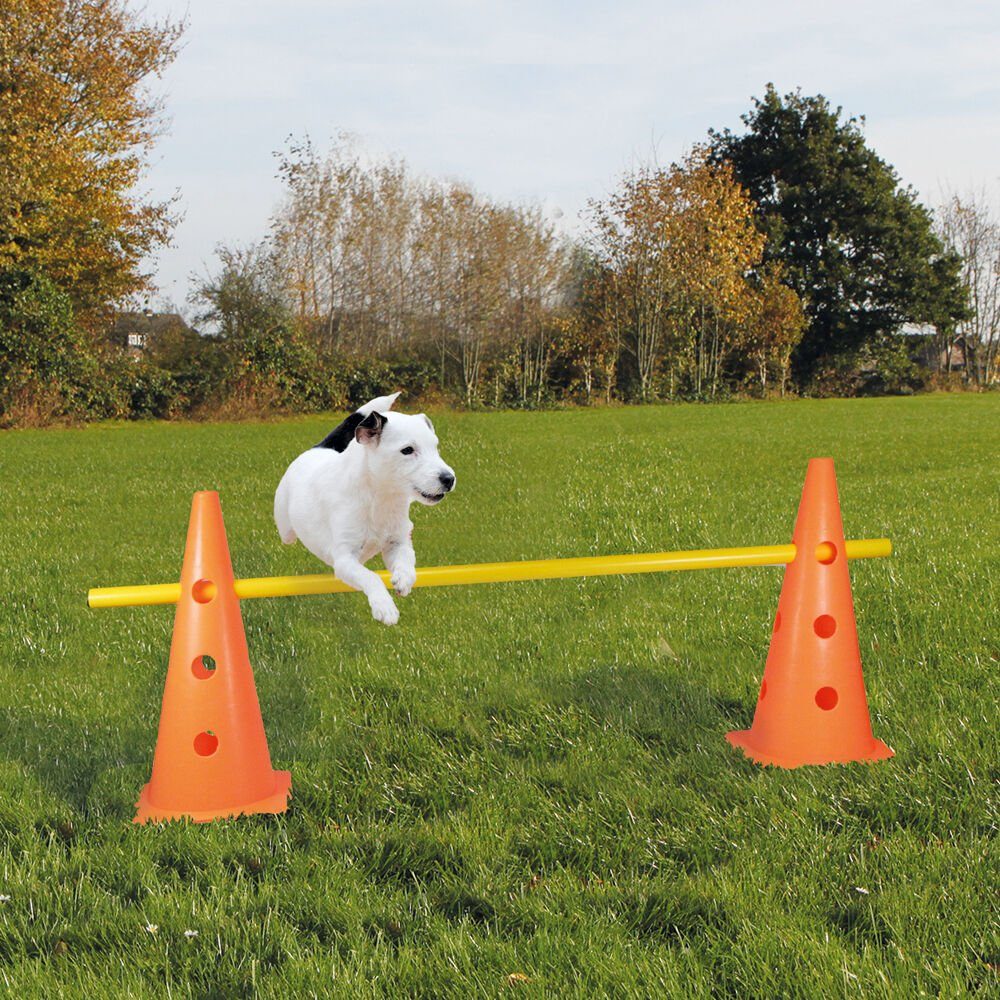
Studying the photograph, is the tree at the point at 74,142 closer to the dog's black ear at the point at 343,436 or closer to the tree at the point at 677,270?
the tree at the point at 677,270

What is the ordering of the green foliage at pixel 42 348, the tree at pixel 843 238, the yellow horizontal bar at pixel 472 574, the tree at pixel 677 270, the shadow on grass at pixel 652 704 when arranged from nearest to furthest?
the yellow horizontal bar at pixel 472 574, the shadow on grass at pixel 652 704, the green foliage at pixel 42 348, the tree at pixel 677 270, the tree at pixel 843 238

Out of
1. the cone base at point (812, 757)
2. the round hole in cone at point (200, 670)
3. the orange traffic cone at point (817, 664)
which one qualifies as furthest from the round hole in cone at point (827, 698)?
the round hole in cone at point (200, 670)

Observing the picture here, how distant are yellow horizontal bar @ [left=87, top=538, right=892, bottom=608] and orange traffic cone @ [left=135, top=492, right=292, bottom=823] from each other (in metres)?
0.09

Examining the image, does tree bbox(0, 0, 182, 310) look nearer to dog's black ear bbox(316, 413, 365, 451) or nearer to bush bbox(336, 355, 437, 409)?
bush bbox(336, 355, 437, 409)

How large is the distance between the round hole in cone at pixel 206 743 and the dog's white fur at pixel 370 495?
1224 millimetres

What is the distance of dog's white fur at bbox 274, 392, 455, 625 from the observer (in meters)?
2.55

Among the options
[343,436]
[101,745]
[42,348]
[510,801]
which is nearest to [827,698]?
[510,801]

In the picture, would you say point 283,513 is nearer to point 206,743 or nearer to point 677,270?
point 206,743

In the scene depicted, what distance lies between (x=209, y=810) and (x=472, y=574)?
140cm

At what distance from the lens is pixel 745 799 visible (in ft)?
12.6

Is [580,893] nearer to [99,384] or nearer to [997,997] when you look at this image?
[997,997]

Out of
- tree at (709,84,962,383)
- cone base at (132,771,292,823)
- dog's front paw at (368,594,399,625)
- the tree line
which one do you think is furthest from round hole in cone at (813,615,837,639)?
tree at (709,84,962,383)

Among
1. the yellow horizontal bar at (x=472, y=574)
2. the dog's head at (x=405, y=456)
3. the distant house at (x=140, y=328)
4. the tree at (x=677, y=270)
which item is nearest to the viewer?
the dog's head at (x=405, y=456)

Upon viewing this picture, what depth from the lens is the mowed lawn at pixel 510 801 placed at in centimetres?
283
